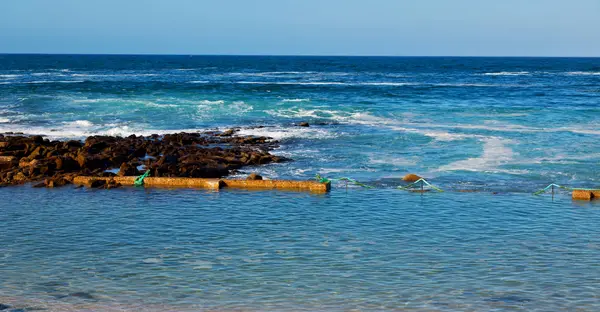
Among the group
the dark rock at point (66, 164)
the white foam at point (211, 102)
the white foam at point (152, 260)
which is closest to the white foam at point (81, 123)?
the white foam at point (211, 102)

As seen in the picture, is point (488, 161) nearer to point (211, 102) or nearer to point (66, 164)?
point (66, 164)

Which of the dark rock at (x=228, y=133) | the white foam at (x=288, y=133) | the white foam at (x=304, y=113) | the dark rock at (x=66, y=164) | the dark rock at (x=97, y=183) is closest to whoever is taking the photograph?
the dark rock at (x=97, y=183)

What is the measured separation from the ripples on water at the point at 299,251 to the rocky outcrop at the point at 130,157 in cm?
231

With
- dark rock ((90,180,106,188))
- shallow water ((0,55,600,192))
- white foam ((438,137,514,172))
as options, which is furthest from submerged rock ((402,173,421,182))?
dark rock ((90,180,106,188))

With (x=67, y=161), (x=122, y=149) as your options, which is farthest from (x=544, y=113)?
(x=67, y=161)

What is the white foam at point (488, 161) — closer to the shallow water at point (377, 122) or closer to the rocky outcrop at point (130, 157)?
the shallow water at point (377, 122)

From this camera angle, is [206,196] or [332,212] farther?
[206,196]

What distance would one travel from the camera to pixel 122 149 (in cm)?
2480

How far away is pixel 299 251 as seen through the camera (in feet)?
42.6

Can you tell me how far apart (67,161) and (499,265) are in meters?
14.3

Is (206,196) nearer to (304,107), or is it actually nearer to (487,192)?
(487,192)

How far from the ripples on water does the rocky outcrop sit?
231cm

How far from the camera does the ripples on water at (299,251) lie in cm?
1065

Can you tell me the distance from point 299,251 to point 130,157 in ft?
41.0
